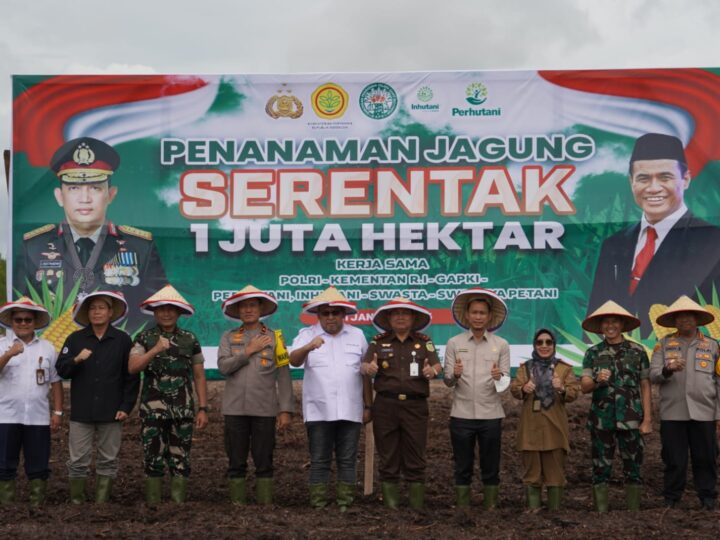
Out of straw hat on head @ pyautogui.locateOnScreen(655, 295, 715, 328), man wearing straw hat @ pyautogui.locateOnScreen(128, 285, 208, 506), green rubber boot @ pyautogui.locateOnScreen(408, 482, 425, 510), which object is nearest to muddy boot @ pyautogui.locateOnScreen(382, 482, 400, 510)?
green rubber boot @ pyautogui.locateOnScreen(408, 482, 425, 510)

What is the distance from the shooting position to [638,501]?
7238 mm

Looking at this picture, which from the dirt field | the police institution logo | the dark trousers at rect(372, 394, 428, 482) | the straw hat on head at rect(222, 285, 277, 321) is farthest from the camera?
the police institution logo

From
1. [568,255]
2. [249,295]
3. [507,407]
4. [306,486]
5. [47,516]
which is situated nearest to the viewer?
[47,516]

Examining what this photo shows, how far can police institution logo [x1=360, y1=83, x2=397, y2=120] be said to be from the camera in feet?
32.5

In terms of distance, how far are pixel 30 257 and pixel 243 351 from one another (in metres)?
3.79

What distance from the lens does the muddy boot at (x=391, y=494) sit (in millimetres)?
7188

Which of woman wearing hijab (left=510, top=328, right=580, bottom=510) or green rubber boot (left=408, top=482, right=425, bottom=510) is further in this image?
green rubber boot (left=408, top=482, right=425, bottom=510)

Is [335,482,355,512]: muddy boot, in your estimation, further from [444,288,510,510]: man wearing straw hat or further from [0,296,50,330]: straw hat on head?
[0,296,50,330]: straw hat on head

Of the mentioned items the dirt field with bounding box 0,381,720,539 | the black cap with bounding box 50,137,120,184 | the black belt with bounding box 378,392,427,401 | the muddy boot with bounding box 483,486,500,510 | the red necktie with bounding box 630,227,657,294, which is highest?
the black cap with bounding box 50,137,120,184

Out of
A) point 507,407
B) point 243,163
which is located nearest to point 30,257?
point 243,163

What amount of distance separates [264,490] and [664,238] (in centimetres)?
492

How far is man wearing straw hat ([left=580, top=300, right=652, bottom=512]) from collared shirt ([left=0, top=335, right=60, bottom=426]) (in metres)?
3.93

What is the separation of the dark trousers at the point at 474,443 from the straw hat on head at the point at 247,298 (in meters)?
1.65

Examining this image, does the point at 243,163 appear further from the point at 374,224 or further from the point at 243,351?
the point at 243,351
